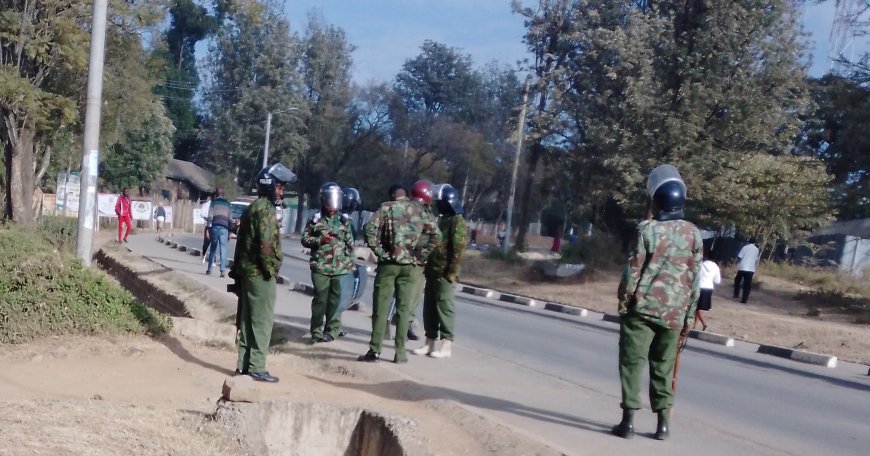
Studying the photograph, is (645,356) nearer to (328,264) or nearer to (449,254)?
(449,254)

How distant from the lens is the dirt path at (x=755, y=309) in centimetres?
1711

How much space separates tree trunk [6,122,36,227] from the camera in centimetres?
2153

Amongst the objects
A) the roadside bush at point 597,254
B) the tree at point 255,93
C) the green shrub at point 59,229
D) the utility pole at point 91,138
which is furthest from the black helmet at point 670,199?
the tree at point 255,93

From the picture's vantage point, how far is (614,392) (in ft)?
30.7

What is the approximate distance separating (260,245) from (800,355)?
10445mm

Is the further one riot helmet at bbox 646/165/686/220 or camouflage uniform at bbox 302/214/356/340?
camouflage uniform at bbox 302/214/356/340

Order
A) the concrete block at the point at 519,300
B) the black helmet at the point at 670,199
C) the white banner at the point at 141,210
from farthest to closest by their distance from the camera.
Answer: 1. the white banner at the point at 141,210
2. the concrete block at the point at 519,300
3. the black helmet at the point at 670,199

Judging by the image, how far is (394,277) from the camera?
8984 mm

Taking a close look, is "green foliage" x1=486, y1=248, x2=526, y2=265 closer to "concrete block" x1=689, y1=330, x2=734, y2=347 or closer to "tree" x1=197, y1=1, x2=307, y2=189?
"concrete block" x1=689, y1=330, x2=734, y2=347

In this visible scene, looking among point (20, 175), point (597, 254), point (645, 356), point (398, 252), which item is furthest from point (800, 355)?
point (20, 175)

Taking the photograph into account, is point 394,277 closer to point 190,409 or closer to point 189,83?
point 190,409

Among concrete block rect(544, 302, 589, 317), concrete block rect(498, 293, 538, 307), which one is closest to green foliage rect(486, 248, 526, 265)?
concrete block rect(498, 293, 538, 307)

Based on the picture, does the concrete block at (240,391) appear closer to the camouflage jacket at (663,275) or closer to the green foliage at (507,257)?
the camouflage jacket at (663,275)

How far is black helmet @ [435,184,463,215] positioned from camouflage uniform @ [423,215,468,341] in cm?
18
